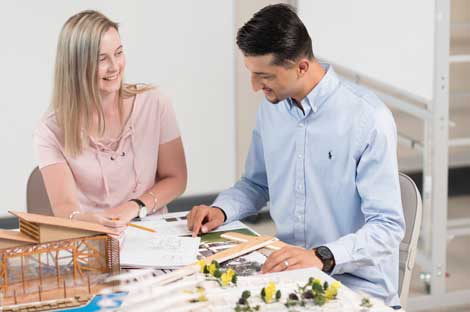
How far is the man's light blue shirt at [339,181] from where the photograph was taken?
6.71 feet

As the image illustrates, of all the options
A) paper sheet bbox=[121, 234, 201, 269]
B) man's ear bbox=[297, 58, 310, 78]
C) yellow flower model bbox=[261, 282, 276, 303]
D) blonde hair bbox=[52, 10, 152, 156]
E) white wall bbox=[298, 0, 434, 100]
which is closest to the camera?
yellow flower model bbox=[261, 282, 276, 303]

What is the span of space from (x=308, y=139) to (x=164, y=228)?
1.55 feet

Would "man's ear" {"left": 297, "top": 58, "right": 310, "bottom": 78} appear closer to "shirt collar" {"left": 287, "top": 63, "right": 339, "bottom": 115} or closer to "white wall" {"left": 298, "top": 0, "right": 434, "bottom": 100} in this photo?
"shirt collar" {"left": 287, "top": 63, "right": 339, "bottom": 115}

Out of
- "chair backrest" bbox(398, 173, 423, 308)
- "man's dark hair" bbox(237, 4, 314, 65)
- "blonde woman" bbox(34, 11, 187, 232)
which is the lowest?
"chair backrest" bbox(398, 173, 423, 308)

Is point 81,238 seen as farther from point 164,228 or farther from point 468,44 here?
point 468,44

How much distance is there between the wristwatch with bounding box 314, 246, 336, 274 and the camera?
6.32 ft

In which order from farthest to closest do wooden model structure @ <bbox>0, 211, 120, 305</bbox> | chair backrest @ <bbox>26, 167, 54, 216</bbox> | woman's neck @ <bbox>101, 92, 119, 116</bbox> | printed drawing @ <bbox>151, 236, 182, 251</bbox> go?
chair backrest @ <bbox>26, 167, 54, 216</bbox> → woman's neck @ <bbox>101, 92, 119, 116</bbox> → printed drawing @ <bbox>151, 236, 182, 251</bbox> → wooden model structure @ <bbox>0, 211, 120, 305</bbox>

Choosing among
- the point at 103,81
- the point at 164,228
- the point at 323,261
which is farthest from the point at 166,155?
the point at 323,261

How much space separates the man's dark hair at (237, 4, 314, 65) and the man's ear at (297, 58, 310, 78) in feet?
0.07

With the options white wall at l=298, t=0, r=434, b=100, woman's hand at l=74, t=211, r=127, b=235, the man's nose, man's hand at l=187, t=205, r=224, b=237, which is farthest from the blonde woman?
white wall at l=298, t=0, r=434, b=100

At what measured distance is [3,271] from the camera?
171 cm

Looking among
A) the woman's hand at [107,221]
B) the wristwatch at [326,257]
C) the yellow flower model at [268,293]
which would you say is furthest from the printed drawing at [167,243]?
the yellow flower model at [268,293]

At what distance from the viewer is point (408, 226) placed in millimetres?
2230

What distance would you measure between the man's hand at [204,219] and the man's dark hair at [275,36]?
0.45 meters
